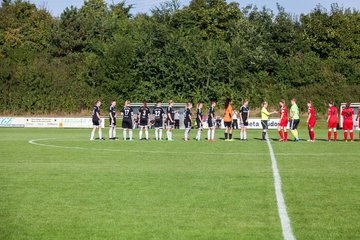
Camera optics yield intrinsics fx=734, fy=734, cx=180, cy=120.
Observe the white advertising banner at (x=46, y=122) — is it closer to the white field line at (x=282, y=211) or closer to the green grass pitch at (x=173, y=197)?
the green grass pitch at (x=173, y=197)

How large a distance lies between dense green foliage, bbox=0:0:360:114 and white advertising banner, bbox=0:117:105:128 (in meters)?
11.7

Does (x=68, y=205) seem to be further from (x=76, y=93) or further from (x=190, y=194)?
(x=76, y=93)

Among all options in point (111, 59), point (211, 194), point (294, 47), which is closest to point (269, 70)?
→ point (294, 47)

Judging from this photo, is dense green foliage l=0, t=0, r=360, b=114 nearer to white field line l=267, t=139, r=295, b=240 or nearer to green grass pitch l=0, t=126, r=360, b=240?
green grass pitch l=0, t=126, r=360, b=240

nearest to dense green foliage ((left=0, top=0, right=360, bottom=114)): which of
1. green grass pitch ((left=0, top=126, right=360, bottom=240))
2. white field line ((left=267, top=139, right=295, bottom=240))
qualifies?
green grass pitch ((left=0, top=126, right=360, bottom=240))

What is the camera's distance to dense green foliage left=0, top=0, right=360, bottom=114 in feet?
235

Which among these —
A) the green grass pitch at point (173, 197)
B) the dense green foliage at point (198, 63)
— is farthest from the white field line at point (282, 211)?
the dense green foliage at point (198, 63)

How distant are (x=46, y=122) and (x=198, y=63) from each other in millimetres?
19123

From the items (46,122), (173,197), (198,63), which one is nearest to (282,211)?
(173,197)

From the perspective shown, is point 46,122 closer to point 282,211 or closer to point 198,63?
point 198,63

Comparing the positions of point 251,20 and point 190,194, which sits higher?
point 251,20

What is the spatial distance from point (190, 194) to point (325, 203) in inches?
97.8

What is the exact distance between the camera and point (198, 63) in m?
72.6

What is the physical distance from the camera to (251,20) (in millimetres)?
78812
